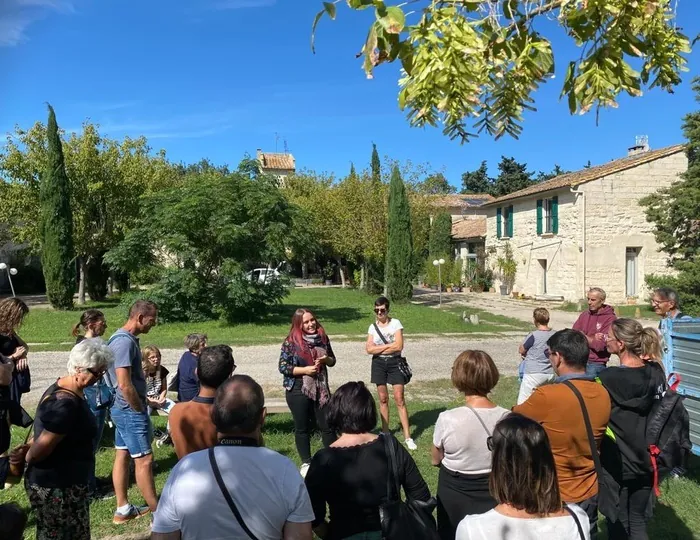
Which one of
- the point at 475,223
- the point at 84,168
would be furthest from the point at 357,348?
the point at 475,223

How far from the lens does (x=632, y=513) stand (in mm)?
3465

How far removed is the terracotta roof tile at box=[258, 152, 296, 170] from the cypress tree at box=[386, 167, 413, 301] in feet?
187

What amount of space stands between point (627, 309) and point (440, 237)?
1833cm

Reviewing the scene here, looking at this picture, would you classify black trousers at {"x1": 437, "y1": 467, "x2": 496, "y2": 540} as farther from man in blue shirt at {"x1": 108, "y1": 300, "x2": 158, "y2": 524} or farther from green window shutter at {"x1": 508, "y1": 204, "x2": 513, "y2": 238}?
green window shutter at {"x1": 508, "y1": 204, "x2": 513, "y2": 238}

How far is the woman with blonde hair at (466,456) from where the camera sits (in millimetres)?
2918

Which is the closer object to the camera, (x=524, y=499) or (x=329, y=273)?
Result: (x=524, y=499)

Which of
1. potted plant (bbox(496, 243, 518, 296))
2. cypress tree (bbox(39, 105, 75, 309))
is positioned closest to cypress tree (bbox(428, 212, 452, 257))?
potted plant (bbox(496, 243, 518, 296))

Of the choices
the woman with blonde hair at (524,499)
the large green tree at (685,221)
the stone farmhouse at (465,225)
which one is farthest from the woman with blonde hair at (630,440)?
the stone farmhouse at (465,225)

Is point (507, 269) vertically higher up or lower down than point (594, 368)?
higher up

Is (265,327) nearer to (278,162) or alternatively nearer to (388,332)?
(388,332)

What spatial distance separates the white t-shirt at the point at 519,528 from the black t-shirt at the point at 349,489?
0.56 meters

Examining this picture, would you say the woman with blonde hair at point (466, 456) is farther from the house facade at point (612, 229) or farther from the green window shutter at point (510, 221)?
the green window shutter at point (510, 221)

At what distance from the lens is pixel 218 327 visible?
17.5 meters

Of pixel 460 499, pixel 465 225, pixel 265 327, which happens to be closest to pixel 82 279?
pixel 265 327
